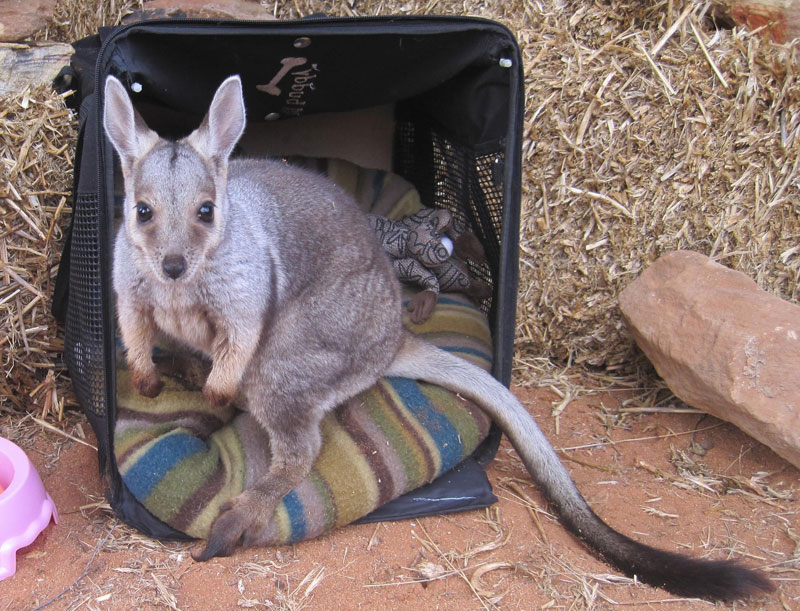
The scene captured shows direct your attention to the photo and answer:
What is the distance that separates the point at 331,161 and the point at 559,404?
6.54 ft

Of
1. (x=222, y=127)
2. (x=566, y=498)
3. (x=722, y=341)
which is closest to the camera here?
(x=222, y=127)

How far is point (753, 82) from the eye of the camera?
345 centimetres

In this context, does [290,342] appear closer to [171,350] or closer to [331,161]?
[171,350]

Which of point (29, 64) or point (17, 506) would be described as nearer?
point (17, 506)

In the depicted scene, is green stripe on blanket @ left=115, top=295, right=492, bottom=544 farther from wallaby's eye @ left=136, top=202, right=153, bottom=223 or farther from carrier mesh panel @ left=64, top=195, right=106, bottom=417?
wallaby's eye @ left=136, top=202, right=153, bottom=223

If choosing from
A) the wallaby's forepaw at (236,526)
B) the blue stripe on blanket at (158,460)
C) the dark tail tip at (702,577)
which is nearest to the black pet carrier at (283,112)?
the blue stripe on blanket at (158,460)

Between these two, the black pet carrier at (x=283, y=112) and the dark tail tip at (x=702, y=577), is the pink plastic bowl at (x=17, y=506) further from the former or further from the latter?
the dark tail tip at (x=702, y=577)

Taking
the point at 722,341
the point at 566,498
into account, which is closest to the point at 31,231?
the point at 566,498

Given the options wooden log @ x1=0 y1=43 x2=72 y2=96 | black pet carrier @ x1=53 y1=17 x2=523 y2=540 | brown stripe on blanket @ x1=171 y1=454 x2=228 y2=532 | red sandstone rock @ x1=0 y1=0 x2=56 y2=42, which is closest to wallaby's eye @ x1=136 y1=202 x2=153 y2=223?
black pet carrier @ x1=53 y1=17 x2=523 y2=540

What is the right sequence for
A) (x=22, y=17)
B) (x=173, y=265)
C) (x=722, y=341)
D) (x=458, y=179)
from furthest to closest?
(x=458, y=179) → (x=22, y=17) → (x=722, y=341) → (x=173, y=265)

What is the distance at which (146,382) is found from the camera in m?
2.79

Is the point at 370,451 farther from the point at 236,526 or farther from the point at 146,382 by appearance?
the point at 146,382

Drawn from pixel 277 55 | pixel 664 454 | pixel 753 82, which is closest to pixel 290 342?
pixel 277 55

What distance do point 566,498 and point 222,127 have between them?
193cm
